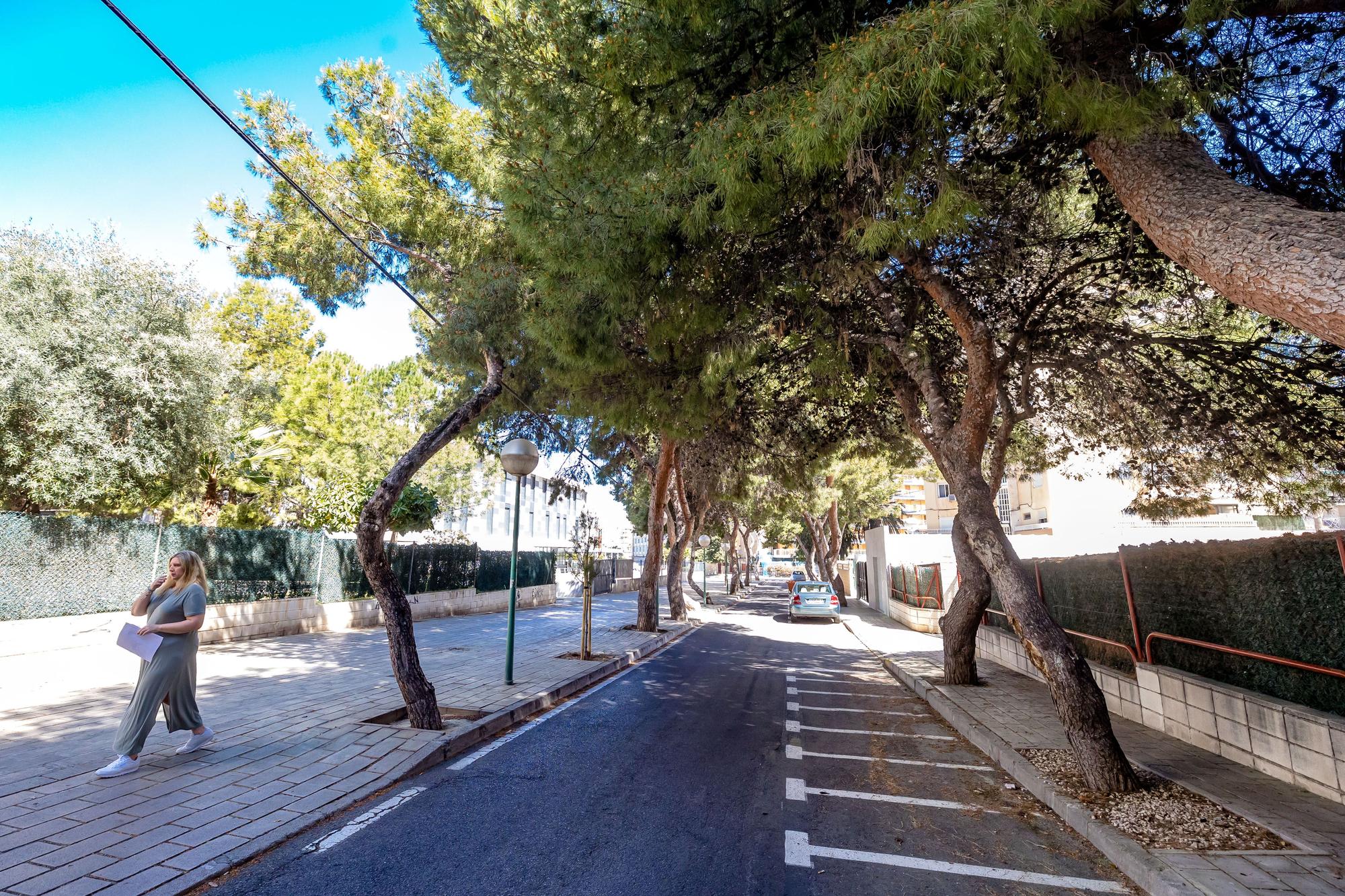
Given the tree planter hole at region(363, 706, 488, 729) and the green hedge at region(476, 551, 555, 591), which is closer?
the tree planter hole at region(363, 706, 488, 729)

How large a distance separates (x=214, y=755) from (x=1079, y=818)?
683 centimetres

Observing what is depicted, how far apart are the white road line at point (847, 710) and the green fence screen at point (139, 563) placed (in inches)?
373

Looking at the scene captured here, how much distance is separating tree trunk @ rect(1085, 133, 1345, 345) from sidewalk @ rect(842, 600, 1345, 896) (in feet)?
9.49

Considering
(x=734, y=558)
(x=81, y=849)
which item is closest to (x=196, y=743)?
(x=81, y=849)

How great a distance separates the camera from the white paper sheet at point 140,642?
5.16 m

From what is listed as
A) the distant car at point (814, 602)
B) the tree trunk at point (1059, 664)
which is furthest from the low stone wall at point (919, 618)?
the tree trunk at point (1059, 664)

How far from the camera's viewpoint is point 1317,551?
5141 mm

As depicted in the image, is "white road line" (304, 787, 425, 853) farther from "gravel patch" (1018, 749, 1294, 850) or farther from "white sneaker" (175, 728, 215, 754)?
"gravel patch" (1018, 749, 1294, 850)

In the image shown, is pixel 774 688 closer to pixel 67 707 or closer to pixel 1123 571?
pixel 1123 571

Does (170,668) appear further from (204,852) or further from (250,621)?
(250,621)

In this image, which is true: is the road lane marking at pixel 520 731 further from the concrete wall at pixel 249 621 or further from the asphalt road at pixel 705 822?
the concrete wall at pixel 249 621

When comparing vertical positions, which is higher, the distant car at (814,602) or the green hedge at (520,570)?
the green hedge at (520,570)

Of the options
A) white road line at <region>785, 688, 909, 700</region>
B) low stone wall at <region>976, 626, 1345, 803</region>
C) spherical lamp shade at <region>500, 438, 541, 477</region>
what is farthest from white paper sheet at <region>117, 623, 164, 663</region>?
low stone wall at <region>976, 626, 1345, 803</region>

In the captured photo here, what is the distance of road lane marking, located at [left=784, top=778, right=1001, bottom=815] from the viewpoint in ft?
16.6
